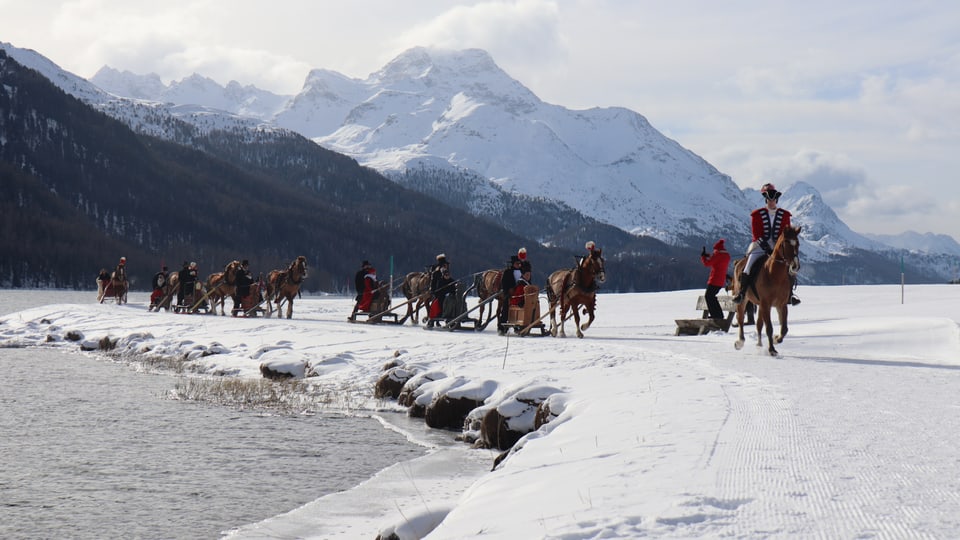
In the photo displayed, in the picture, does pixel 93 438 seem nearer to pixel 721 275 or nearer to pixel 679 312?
pixel 721 275

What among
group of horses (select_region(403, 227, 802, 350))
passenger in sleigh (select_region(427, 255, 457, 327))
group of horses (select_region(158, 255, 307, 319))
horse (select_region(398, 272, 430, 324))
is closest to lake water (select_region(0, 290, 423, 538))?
group of horses (select_region(403, 227, 802, 350))

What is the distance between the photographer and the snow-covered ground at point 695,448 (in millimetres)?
5438

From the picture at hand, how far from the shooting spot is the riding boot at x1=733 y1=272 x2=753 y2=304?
15.9m

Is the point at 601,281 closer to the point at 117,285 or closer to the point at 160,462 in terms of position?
the point at 160,462

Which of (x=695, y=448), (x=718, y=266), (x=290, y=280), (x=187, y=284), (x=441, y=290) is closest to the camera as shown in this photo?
(x=695, y=448)

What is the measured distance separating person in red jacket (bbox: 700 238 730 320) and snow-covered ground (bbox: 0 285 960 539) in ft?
7.58

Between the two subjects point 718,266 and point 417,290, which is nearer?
point 718,266

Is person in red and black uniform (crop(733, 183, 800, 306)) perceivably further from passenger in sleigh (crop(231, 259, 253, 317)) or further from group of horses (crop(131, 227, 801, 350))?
passenger in sleigh (crop(231, 259, 253, 317))

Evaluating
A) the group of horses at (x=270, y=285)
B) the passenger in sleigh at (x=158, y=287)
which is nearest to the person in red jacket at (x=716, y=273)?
the group of horses at (x=270, y=285)

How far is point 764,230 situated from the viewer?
1611 centimetres

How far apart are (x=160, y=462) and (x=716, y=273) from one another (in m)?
15.1

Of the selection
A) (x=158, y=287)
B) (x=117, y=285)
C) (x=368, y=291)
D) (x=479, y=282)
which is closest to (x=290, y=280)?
(x=368, y=291)

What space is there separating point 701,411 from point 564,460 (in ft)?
6.72

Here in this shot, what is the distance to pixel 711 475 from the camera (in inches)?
247
